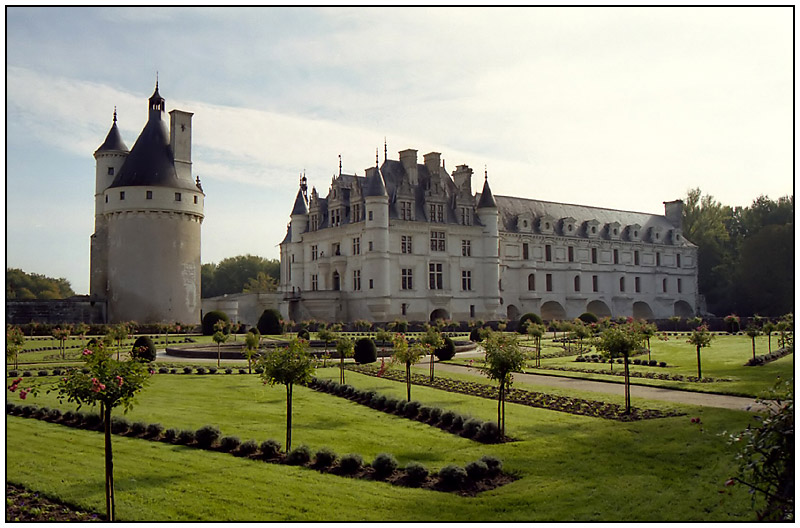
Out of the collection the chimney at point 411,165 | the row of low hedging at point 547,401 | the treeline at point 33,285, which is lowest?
the row of low hedging at point 547,401

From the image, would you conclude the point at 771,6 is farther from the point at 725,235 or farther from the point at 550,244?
the point at 725,235

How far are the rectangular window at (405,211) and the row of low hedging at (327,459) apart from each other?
41.0 m

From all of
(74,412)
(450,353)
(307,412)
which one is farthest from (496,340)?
(450,353)

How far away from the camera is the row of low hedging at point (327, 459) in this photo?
9.71m

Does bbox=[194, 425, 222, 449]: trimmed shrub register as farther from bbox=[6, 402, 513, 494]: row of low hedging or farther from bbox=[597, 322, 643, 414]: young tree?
bbox=[597, 322, 643, 414]: young tree

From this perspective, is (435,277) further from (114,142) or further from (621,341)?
(621,341)

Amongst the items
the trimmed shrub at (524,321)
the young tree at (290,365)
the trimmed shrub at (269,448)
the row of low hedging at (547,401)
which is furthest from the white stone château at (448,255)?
the trimmed shrub at (269,448)

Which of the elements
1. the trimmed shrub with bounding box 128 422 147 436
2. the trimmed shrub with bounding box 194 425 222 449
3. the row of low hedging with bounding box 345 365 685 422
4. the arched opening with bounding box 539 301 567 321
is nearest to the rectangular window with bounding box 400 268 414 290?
the arched opening with bounding box 539 301 567 321

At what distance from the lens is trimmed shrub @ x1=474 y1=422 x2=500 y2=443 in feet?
40.2

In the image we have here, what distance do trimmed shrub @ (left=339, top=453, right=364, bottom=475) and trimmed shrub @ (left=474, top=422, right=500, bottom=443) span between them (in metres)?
2.81

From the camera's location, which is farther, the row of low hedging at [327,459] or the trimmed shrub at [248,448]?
the trimmed shrub at [248,448]

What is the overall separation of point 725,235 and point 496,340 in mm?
71937

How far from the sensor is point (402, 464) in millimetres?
10680

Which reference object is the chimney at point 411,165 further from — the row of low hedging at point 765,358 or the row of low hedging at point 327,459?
the row of low hedging at point 327,459
